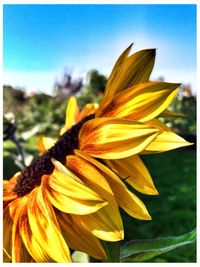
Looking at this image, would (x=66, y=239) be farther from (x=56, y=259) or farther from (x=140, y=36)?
(x=140, y=36)

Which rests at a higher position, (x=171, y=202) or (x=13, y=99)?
(x=13, y=99)

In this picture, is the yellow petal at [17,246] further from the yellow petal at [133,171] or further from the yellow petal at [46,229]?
the yellow petal at [133,171]

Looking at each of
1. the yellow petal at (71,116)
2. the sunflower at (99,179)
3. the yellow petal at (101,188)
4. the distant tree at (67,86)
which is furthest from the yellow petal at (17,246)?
the distant tree at (67,86)

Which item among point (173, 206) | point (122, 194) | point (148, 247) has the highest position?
point (122, 194)

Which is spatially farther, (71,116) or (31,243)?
(71,116)

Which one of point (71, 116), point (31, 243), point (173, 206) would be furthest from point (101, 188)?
point (173, 206)

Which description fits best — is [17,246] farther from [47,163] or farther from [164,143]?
[164,143]

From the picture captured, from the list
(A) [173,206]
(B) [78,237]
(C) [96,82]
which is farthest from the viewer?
(A) [173,206]
